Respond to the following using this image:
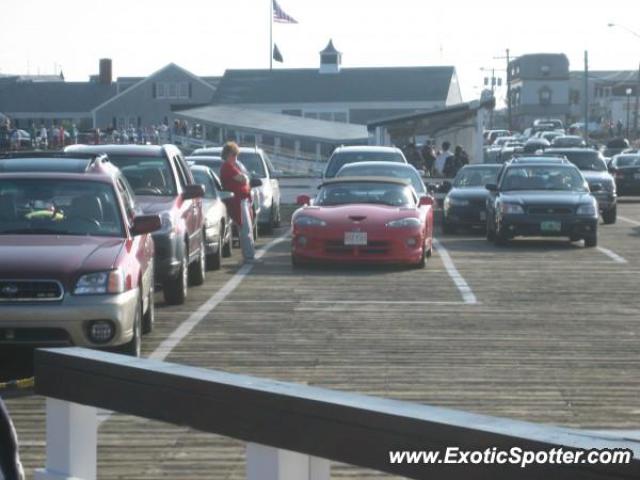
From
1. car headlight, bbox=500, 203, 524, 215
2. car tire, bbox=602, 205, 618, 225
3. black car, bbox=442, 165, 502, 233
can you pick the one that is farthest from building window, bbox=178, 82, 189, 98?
car headlight, bbox=500, 203, 524, 215

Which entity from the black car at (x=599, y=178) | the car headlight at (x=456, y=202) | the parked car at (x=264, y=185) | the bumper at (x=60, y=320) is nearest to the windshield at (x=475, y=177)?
the car headlight at (x=456, y=202)

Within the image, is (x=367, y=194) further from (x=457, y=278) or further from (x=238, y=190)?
(x=457, y=278)

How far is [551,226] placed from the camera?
2425 centimetres

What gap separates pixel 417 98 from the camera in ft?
333

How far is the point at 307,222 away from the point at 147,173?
3.70 meters

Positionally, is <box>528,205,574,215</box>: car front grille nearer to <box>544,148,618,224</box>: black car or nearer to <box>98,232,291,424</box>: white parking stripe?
<box>98,232,291,424</box>: white parking stripe

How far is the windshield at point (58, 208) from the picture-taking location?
39.2 feet

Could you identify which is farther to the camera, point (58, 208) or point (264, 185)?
point (264, 185)

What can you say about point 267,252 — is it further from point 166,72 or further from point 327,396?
point 166,72

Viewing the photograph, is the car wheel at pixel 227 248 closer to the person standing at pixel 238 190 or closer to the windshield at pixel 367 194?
the person standing at pixel 238 190

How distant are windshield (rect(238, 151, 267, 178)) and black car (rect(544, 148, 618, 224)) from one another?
7509 millimetres

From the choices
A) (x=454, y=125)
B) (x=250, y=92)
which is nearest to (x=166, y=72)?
(x=250, y=92)

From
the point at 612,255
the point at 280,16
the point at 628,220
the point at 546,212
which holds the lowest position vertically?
the point at 628,220

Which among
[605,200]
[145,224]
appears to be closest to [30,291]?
[145,224]
